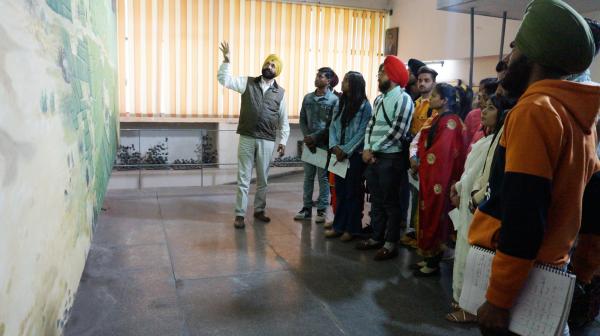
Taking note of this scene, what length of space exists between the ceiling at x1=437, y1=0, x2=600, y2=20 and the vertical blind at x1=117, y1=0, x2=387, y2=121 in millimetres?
3364

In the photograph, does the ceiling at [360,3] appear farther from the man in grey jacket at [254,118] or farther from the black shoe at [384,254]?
the black shoe at [384,254]

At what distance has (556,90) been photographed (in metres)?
1.07

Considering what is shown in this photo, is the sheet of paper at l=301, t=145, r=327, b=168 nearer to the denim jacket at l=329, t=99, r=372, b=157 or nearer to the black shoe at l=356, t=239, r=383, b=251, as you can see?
the denim jacket at l=329, t=99, r=372, b=157

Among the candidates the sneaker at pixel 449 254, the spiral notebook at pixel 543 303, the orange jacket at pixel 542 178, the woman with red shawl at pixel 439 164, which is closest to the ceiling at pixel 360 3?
the woman with red shawl at pixel 439 164

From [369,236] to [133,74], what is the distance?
4283 millimetres

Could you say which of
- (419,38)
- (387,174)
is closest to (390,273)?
(387,174)

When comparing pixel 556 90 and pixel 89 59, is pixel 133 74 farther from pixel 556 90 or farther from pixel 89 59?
pixel 556 90

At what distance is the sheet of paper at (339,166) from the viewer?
12.0ft

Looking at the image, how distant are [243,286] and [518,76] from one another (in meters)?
2.12

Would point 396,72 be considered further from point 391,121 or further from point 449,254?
point 449,254

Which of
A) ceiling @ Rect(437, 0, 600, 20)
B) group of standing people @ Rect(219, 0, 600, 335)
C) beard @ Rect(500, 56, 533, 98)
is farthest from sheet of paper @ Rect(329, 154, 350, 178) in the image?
beard @ Rect(500, 56, 533, 98)

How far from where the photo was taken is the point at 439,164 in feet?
9.53

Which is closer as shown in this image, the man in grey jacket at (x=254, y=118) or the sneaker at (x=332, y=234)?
the sneaker at (x=332, y=234)

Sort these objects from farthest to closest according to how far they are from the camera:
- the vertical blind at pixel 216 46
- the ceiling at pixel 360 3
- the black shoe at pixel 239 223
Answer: the ceiling at pixel 360 3, the vertical blind at pixel 216 46, the black shoe at pixel 239 223
